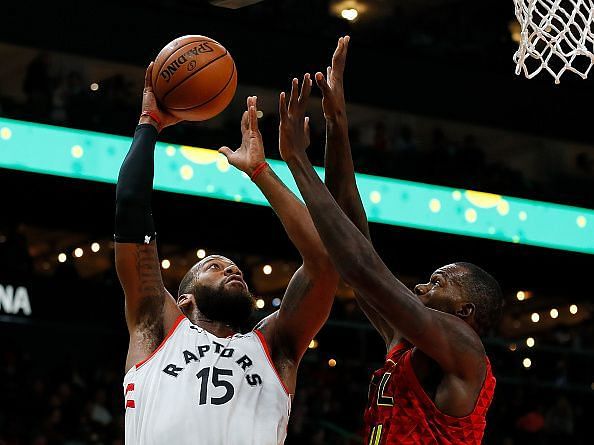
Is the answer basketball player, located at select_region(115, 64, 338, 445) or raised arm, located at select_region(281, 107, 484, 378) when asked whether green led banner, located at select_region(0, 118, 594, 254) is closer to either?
basketball player, located at select_region(115, 64, 338, 445)

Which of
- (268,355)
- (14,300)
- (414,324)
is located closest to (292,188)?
(14,300)

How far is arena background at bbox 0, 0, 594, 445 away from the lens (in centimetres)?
1247

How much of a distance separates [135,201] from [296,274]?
24.1 inches

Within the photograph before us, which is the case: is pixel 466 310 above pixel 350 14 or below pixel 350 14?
below

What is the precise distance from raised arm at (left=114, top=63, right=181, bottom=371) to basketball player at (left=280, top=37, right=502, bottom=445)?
51cm

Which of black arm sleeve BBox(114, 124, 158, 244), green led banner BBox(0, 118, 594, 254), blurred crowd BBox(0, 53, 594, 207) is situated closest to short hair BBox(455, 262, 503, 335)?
black arm sleeve BBox(114, 124, 158, 244)

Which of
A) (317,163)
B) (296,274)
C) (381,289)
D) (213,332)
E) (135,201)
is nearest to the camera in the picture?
(381,289)

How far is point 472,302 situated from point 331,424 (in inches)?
378

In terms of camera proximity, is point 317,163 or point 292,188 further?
point 317,163

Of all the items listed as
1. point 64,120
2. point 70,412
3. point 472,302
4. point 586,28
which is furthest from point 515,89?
point 472,302

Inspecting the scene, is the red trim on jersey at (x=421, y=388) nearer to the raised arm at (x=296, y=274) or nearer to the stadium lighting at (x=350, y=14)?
the raised arm at (x=296, y=274)

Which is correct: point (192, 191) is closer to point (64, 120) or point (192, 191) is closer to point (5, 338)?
point (64, 120)

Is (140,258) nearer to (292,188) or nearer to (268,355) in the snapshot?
(268,355)

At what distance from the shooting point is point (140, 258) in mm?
3725
